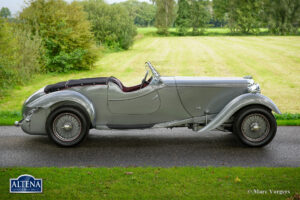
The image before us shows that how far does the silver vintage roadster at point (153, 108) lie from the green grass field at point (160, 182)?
107cm

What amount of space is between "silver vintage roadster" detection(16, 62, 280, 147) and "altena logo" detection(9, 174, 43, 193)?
155 cm

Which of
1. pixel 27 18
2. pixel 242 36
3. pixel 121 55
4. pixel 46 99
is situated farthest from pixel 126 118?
pixel 242 36

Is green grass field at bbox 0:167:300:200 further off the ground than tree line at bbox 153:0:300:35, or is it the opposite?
tree line at bbox 153:0:300:35

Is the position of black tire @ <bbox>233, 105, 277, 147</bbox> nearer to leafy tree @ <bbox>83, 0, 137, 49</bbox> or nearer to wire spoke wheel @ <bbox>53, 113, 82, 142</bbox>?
wire spoke wheel @ <bbox>53, 113, 82, 142</bbox>

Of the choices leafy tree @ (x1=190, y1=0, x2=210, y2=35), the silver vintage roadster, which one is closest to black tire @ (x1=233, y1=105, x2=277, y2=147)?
the silver vintage roadster

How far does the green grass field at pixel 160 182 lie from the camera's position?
3.76 metres

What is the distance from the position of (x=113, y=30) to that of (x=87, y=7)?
2328 millimetres

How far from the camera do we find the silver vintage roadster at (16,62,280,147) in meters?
5.46

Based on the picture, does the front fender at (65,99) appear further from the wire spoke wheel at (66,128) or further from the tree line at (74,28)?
the tree line at (74,28)

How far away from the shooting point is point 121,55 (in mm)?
23812

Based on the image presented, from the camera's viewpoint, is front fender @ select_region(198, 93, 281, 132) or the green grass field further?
front fender @ select_region(198, 93, 281, 132)

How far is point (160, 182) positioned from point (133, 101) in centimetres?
183

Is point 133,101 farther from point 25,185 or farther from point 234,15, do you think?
point 234,15

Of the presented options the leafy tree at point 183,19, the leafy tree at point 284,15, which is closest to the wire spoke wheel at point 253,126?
the leafy tree at point 284,15
